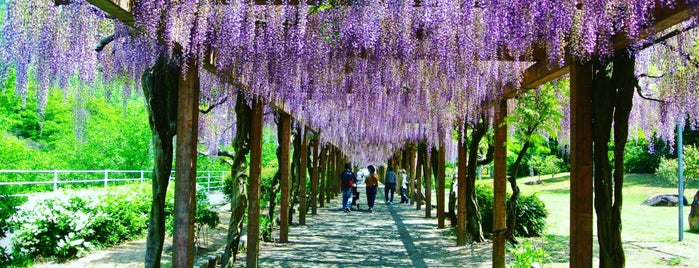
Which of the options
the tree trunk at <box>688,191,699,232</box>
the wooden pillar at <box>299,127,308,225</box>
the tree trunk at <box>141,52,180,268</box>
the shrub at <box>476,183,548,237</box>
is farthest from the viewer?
the wooden pillar at <box>299,127,308,225</box>

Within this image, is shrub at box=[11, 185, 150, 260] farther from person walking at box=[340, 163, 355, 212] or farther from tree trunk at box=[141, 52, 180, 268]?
person walking at box=[340, 163, 355, 212]

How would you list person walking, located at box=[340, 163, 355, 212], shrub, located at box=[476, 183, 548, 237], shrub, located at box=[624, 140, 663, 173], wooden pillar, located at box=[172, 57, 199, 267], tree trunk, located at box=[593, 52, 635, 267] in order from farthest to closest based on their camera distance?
shrub, located at box=[624, 140, 663, 173] → person walking, located at box=[340, 163, 355, 212] → shrub, located at box=[476, 183, 548, 237] → wooden pillar, located at box=[172, 57, 199, 267] → tree trunk, located at box=[593, 52, 635, 267]

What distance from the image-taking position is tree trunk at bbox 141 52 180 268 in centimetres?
417

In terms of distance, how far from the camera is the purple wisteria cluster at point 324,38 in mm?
3375

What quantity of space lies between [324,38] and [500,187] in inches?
113

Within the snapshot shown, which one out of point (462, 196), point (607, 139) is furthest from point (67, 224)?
point (607, 139)

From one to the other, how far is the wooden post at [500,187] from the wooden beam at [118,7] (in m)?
4.33

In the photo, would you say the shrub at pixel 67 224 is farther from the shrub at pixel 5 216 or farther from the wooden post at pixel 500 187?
the wooden post at pixel 500 187

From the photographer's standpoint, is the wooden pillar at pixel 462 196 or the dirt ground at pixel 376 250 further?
the wooden pillar at pixel 462 196

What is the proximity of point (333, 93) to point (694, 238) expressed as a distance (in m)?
6.81

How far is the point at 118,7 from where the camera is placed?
9.29 feet

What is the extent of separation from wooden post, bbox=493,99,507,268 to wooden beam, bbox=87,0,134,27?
433 centimetres

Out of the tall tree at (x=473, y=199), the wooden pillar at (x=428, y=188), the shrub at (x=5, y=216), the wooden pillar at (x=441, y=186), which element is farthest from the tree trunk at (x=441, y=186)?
the shrub at (x=5, y=216)

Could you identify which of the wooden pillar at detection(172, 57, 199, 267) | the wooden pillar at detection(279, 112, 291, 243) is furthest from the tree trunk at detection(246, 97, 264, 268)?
the wooden pillar at detection(172, 57, 199, 267)
